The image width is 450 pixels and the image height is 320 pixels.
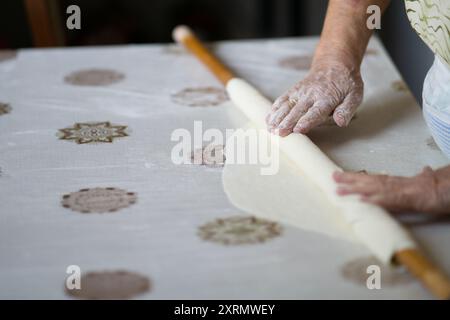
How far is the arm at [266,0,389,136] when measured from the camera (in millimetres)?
1068

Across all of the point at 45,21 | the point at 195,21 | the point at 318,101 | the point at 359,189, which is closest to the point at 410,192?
the point at 359,189

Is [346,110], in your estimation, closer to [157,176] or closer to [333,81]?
[333,81]

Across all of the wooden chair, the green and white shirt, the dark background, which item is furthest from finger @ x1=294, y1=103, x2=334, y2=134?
the dark background

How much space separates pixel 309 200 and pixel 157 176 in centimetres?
22

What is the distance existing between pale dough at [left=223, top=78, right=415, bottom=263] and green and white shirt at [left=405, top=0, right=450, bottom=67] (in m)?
0.22

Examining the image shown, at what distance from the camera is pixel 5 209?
922 millimetres

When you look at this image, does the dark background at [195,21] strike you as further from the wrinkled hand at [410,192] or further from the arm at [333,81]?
the wrinkled hand at [410,192]

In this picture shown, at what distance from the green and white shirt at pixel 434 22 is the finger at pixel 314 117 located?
0.18 meters

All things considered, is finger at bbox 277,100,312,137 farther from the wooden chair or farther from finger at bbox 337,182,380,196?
the wooden chair

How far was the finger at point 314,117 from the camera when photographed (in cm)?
106

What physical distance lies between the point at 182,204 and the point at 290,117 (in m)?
0.25

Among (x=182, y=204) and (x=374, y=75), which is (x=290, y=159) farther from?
(x=374, y=75)

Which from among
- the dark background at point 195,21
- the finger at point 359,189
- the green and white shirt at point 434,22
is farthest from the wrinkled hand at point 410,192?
the dark background at point 195,21
